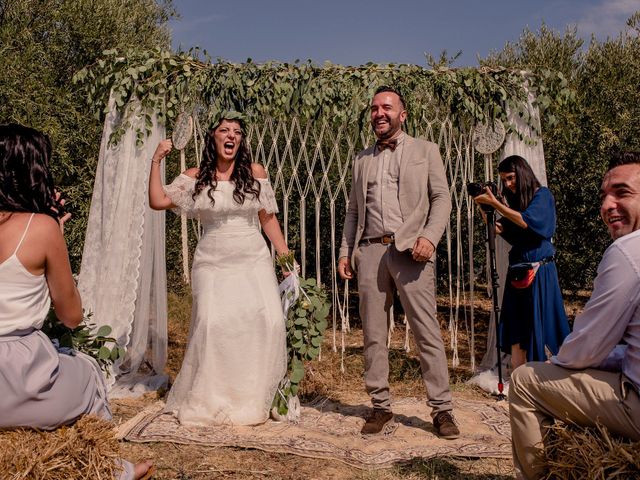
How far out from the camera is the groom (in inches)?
138

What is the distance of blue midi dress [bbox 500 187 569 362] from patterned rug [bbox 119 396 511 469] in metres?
0.49

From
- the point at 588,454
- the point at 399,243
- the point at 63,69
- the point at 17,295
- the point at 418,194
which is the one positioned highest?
the point at 63,69

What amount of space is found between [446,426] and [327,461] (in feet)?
2.25

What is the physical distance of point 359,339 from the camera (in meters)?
7.26

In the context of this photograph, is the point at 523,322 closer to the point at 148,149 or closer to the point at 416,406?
the point at 416,406

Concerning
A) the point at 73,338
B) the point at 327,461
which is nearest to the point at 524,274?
the point at 327,461

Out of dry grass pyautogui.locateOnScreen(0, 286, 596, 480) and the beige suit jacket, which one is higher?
the beige suit jacket

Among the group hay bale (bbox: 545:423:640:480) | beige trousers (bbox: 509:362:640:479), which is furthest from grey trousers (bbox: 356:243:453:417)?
hay bale (bbox: 545:423:640:480)

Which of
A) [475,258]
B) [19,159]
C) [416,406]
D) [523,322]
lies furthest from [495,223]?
[475,258]

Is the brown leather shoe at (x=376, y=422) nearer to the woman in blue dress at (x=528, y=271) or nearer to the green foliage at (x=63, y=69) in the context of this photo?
the woman in blue dress at (x=528, y=271)

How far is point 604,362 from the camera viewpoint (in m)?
2.12

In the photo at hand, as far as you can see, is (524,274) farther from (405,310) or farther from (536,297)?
(405,310)

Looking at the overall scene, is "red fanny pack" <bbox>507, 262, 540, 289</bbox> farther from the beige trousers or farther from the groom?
the beige trousers

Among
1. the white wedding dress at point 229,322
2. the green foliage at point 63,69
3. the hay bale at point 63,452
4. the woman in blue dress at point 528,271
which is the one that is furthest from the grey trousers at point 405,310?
the green foliage at point 63,69
